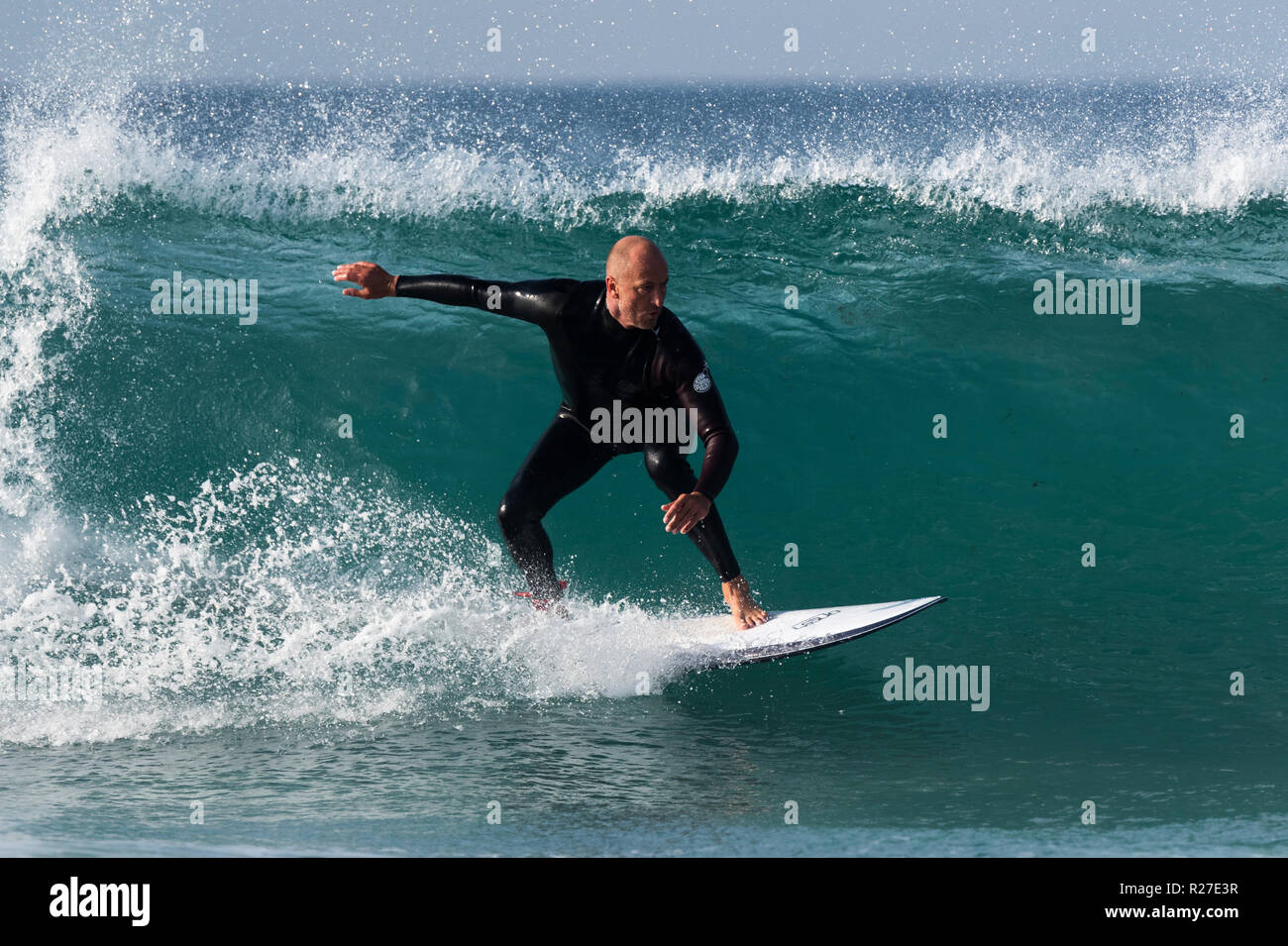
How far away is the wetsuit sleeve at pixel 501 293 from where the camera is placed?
5512 millimetres

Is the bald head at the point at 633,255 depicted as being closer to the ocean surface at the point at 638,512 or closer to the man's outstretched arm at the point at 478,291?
the man's outstretched arm at the point at 478,291

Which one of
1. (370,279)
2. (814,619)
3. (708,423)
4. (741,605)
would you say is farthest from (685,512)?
(370,279)

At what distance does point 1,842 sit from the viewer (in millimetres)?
3947

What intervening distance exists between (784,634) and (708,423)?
1128 mm

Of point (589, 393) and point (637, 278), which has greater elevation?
point (637, 278)

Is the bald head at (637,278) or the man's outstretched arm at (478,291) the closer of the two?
the bald head at (637,278)

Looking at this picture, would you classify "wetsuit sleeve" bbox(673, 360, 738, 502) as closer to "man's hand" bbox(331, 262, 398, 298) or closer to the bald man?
the bald man

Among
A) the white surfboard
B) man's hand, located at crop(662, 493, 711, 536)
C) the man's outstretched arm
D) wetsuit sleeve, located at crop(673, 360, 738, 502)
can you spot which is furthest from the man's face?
the white surfboard

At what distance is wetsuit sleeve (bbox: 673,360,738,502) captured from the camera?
17.0ft

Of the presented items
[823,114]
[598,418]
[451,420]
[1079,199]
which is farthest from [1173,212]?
[823,114]

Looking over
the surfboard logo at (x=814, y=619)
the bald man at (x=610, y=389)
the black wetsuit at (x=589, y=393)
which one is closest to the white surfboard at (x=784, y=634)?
the surfboard logo at (x=814, y=619)

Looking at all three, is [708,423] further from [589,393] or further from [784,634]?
[784,634]

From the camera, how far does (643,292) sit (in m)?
5.15

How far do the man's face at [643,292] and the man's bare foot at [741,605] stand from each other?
136 cm
